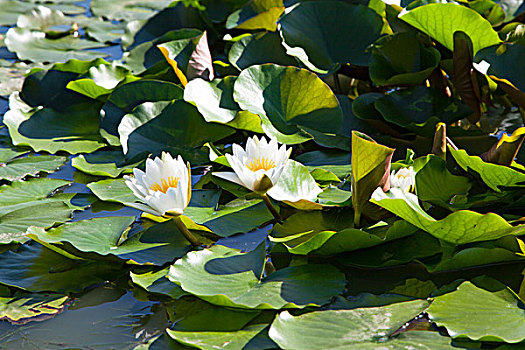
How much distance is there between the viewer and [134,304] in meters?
1.21

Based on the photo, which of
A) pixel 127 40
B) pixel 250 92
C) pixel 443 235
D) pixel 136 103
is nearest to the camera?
pixel 443 235

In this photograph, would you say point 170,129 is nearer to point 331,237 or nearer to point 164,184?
point 164,184

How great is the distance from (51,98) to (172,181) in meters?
1.16

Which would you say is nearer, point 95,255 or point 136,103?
point 95,255

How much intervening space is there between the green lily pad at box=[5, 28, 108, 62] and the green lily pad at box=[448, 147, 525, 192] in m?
2.10

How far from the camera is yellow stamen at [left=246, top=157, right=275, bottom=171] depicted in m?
1.31

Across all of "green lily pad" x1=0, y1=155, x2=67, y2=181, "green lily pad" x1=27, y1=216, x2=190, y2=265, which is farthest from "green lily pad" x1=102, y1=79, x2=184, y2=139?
"green lily pad" x1=27, y1=216, x2=190, y2=265

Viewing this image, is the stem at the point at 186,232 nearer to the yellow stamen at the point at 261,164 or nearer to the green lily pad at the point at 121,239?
the green lily pad at the point at 121,239

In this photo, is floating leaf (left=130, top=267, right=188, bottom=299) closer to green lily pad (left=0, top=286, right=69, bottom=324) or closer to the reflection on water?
the reflection on water

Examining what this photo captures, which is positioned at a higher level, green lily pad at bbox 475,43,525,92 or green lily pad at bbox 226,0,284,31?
green lily pad at bbox 475,43,525,92

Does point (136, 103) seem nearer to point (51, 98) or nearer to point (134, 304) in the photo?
point (51, 98)

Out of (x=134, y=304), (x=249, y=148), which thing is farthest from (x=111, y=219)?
(x=249, y=148)

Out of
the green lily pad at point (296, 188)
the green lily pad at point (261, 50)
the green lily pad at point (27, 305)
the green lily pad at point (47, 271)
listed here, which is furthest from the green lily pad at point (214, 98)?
the green lily pad at point (27, 305)

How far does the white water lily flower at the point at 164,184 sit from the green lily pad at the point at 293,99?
534 millimetres
